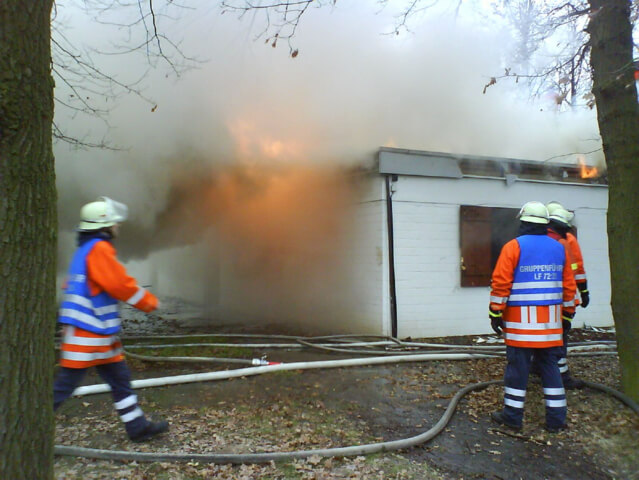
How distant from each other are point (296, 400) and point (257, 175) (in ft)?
18.6

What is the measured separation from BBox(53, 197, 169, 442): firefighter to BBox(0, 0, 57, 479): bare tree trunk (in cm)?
114

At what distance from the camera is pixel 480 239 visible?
25.9 ft

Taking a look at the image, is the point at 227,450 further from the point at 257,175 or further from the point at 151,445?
the point at 257,175

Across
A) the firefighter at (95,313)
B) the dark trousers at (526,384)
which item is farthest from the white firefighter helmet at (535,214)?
the firefighter at (95,313)

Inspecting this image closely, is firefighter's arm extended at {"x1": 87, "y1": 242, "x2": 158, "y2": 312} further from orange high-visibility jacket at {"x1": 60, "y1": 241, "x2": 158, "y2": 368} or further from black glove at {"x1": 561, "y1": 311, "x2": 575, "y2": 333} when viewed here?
black glove at {"x1": 561, "y1": 311, "x2": 575, "y2": 333}

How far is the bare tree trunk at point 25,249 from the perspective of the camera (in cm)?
174

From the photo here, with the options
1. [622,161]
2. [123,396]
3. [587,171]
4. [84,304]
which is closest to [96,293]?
[84,304]

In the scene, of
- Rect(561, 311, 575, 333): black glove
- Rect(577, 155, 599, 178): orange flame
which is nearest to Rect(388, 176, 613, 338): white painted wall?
Rect(577, 155, 599, 178): orange flame

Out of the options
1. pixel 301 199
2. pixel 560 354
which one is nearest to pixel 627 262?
pixel 560 354

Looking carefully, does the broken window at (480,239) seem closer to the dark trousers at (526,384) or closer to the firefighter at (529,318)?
the firefighter at (529,318)

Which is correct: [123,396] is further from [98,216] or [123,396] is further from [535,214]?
[535,214]

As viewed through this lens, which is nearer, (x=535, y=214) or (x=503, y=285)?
(x=503, y=285)

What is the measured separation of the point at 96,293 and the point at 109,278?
0.16m

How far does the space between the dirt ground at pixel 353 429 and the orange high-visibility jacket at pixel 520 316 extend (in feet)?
2.39
